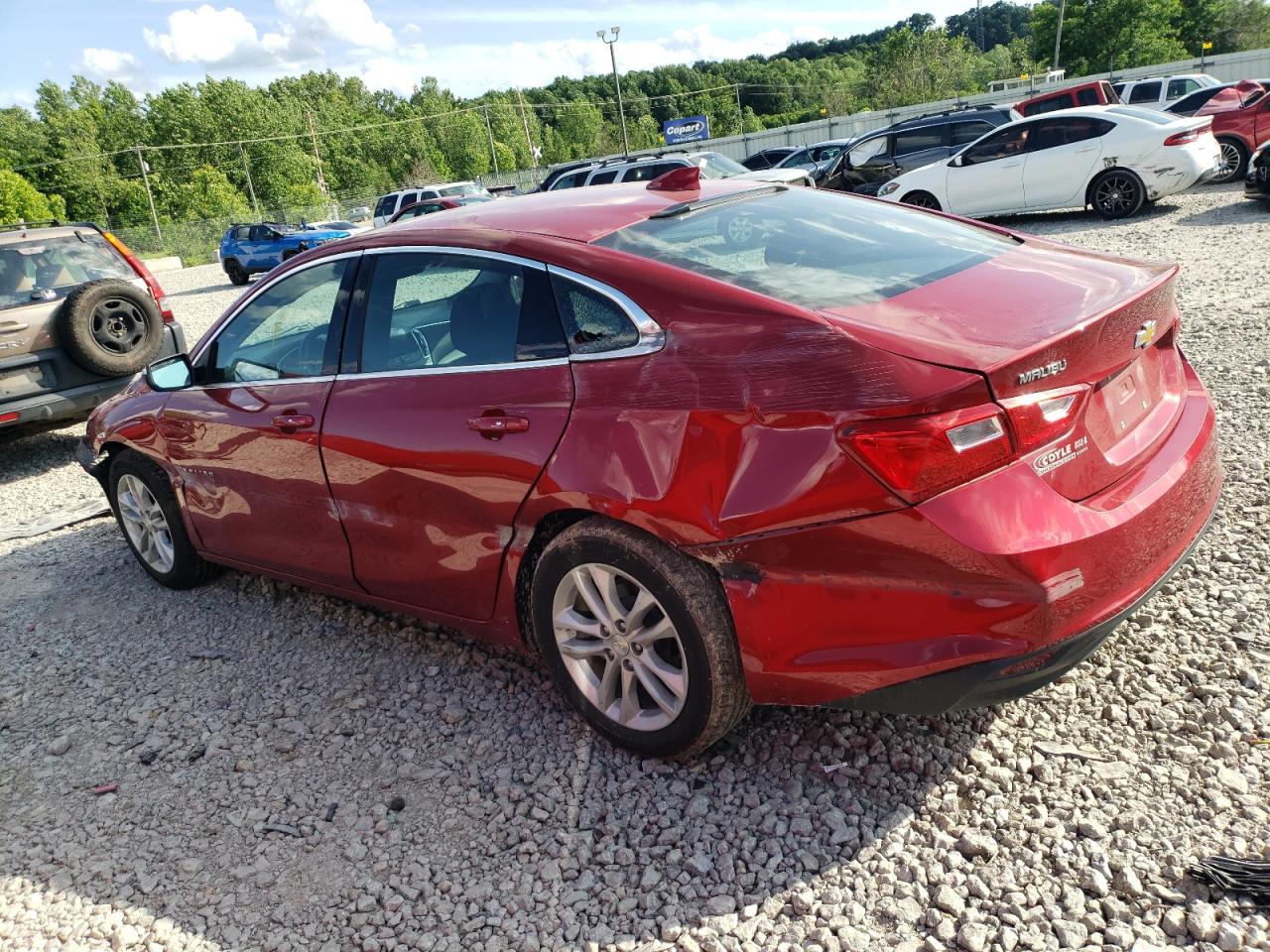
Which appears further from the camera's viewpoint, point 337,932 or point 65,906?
point 65,906

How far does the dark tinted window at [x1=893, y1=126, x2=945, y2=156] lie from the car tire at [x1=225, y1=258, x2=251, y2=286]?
56.5 ft

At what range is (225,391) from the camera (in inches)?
156

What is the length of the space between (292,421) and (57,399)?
4.65 metres

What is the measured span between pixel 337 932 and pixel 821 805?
4.40 feet

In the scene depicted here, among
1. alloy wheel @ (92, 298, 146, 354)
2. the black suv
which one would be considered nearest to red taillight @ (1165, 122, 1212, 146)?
the black suv

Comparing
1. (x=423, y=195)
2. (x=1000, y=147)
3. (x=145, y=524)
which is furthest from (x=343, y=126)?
(x=145, y=524)

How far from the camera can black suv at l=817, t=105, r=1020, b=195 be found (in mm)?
16656

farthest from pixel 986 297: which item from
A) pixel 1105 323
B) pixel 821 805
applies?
pixel 821 805

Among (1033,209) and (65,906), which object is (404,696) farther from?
(1033,209)

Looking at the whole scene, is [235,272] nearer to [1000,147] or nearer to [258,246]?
[258,246]

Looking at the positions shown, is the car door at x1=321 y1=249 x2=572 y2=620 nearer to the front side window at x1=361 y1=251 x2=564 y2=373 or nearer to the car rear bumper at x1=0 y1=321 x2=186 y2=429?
the front side window at x1=361 y1=251 x2=564 y2=373

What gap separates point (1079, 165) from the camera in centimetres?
1323

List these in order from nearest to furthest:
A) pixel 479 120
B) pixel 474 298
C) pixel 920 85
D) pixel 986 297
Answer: pixel 986 297
pixel 474 298
pixel 920 85
pixel 479 120

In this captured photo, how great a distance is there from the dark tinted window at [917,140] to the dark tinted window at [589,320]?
15878 millimetres
